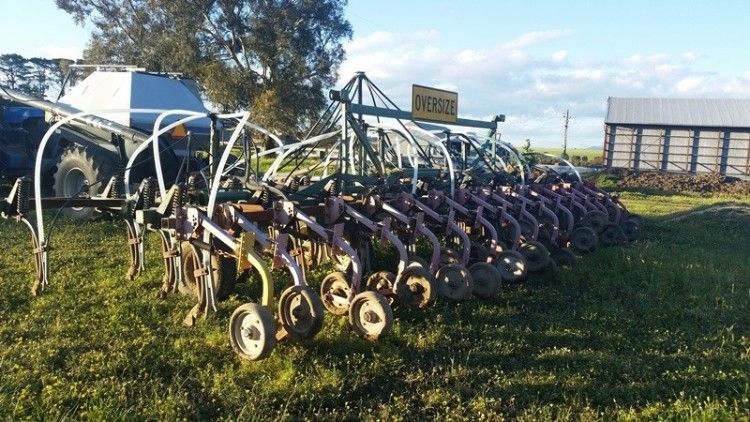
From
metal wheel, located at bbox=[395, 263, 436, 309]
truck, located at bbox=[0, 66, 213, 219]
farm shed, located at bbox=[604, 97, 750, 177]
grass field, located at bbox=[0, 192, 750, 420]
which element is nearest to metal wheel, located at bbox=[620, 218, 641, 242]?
grass field, located at bbox=[0, 192, 750, 420]

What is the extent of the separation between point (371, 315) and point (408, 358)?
0.35 m

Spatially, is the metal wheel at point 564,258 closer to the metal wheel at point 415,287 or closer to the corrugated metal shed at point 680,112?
the metal wheel at point 415,287

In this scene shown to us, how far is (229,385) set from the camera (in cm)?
365

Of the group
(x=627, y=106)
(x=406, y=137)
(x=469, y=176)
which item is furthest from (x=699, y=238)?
(x=627, y=106)

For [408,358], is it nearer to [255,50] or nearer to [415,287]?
[415,287]

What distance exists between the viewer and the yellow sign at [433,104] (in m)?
7.23

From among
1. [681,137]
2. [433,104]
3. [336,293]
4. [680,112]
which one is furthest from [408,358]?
[680,112]

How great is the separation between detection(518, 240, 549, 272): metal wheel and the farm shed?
62.1ft

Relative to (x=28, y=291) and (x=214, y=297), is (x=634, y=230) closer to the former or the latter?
(x=214, y=297)

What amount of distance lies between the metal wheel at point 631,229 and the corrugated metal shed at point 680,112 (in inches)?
631

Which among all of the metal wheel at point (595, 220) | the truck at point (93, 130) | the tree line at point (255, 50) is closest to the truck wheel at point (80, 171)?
the truck at point (93, 130)

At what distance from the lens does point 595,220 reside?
8.30 metres

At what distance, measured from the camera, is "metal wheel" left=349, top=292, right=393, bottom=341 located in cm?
412

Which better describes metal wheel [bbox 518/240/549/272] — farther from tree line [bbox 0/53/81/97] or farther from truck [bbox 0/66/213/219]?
tree line [bbox 0/53/81/97]
